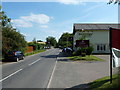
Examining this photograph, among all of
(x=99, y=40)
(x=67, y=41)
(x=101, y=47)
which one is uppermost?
(x=67, y=41)

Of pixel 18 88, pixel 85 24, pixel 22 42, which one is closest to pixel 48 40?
pixel 85 24

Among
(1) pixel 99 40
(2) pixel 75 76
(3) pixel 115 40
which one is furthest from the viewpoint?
(1) pixel 99 40

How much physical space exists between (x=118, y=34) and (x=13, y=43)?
23.9 metres

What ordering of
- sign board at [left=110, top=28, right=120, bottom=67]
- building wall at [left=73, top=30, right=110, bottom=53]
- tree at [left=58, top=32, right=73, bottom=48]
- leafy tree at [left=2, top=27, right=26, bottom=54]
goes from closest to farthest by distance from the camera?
1. sign board at [left=110, top=28, right=120, bottom=67]
2. leafy tree at [left=2, top=27, right=26, bottom=54]
3. building wall at [left=73, top=30, right=110, bottom=53]
4. tree at [left=58, top=32, right=73, bottom=48]

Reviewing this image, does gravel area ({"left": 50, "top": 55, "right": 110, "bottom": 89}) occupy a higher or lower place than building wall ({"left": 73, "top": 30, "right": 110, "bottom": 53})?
lower

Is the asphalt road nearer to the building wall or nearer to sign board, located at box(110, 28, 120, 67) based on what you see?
sign board, located at box(110, 28, 120, 67)

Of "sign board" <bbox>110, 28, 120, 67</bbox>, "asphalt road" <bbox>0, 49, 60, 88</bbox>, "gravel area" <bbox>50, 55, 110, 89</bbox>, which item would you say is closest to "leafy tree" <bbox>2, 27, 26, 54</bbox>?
"asphalt road" <bbox>0, 49, 60, 88</bbox>

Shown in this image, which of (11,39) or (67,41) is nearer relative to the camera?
(11,39)

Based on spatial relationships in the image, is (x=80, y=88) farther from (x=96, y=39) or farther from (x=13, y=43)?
(x=96, y=39)

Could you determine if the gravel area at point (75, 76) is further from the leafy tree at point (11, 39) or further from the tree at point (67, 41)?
the tree at point (67, 41)

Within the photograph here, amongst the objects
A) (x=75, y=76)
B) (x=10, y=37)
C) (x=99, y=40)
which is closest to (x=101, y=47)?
(x=99, y=40)

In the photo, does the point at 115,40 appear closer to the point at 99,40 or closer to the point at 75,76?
the point at 75,76

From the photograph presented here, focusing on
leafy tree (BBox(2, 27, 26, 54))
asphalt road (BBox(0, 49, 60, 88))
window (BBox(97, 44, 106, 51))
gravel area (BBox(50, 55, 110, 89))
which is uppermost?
leafy tree (BBox(2, 27, 26, 54))

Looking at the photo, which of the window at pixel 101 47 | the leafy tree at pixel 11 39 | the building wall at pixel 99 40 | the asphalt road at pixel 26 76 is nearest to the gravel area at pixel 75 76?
the asphalt road at pixel 26 76
